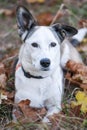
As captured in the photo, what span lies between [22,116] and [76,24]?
2167mm

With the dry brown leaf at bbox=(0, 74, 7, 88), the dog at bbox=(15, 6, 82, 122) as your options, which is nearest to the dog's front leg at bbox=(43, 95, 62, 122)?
the dog at bbox=(15, 6, 82, 122)

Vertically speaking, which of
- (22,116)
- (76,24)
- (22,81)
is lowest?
(22,116)

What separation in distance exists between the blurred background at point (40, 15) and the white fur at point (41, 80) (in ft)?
3.93

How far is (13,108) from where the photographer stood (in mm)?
4238

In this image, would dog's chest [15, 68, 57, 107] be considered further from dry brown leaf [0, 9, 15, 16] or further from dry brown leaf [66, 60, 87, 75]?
dry brown leaf [0, 9, 15, 16]

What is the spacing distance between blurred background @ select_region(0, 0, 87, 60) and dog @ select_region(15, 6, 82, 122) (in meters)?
1.20

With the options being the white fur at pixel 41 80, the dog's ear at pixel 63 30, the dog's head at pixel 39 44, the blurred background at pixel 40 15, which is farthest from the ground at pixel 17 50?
the dog's ear at pixel 63 30

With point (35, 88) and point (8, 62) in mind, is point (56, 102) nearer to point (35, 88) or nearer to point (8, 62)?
point (35, 88)

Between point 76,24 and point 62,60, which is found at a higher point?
point 76,24

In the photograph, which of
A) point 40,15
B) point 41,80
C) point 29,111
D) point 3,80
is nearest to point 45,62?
point 41,80

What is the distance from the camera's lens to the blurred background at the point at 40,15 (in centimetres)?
587

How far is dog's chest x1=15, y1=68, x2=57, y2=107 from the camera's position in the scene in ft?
14.0

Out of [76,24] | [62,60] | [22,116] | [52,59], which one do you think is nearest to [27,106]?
[22,116]

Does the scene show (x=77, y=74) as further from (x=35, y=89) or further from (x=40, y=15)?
(x=40, y=15)
